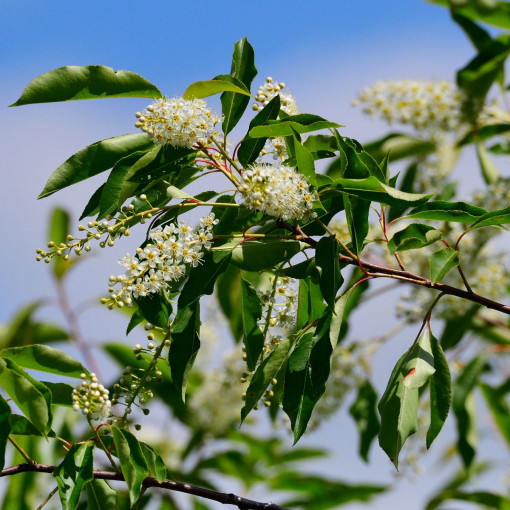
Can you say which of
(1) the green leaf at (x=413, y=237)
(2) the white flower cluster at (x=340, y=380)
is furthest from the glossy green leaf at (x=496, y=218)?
(2) the white flower cluster at (x=340, y=380)

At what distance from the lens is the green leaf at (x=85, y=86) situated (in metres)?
1.73

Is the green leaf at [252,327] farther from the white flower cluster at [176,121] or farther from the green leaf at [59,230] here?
the green leaf at [59,230]

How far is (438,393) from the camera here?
74.7 inches

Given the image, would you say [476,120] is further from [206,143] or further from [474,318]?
[206,143]

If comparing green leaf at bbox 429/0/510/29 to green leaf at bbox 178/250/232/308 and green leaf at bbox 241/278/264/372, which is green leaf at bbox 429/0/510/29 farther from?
green leaf at bbox 178/250/232/308

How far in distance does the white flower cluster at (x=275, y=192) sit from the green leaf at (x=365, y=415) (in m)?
1.99

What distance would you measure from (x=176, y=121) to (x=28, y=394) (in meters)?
0.66

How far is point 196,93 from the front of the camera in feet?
5.72

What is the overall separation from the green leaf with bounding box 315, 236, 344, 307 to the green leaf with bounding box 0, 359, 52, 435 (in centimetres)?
64

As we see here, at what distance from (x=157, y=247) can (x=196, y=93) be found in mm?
351

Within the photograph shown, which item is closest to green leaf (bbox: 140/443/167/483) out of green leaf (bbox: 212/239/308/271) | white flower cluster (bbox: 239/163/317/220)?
green leaf (bbox: 212/239/308/271)

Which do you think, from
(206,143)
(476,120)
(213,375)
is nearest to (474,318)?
(476,120)

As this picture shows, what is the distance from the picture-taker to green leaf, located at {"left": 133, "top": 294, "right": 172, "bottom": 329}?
1745mm

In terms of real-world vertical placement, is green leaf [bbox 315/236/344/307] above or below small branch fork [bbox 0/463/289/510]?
above
